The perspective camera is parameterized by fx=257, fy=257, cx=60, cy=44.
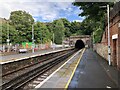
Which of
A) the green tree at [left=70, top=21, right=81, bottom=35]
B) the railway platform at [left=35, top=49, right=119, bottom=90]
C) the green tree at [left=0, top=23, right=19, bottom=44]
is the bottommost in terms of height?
the railway platform at [left=35, top=49, right=119, bottom=90]

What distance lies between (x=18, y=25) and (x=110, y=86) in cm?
7012

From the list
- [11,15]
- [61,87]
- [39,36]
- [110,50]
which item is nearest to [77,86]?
[61,87]

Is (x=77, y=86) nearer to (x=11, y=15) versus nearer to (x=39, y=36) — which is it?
(x=39, y=36)

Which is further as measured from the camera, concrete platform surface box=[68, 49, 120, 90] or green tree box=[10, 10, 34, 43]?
green tree box=[10, 10, 34, 43]

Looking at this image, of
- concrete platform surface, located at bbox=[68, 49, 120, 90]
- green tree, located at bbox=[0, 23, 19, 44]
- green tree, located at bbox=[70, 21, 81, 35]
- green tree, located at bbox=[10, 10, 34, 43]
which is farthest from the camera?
green tree, located at bbox=[70, 21, 81, 35]

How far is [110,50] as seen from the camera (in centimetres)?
2669

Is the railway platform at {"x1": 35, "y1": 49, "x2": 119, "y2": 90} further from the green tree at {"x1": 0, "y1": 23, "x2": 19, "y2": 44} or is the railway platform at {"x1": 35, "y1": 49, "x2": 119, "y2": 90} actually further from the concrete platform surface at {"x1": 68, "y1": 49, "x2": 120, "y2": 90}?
the green tree at {"x1": 0, "y1": 23, "x2": 19, "y2": 44}

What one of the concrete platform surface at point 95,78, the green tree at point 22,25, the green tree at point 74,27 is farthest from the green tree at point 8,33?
the green tree at point 74,27

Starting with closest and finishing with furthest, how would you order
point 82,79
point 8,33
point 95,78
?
1. point 82,79
2. point 95,78
3. point 8,33

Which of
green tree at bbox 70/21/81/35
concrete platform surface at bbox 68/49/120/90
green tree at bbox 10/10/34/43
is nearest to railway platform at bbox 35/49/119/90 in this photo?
concrete platform surface at bbox 68/49/120/90

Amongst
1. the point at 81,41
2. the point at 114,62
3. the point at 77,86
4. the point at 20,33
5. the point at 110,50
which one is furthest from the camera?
the point at 81,41

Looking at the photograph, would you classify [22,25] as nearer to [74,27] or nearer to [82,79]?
[74,27]

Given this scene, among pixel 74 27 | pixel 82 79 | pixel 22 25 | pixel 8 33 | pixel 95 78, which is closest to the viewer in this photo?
pixel 82 79

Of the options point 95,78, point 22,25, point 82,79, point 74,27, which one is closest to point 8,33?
point 22,25
